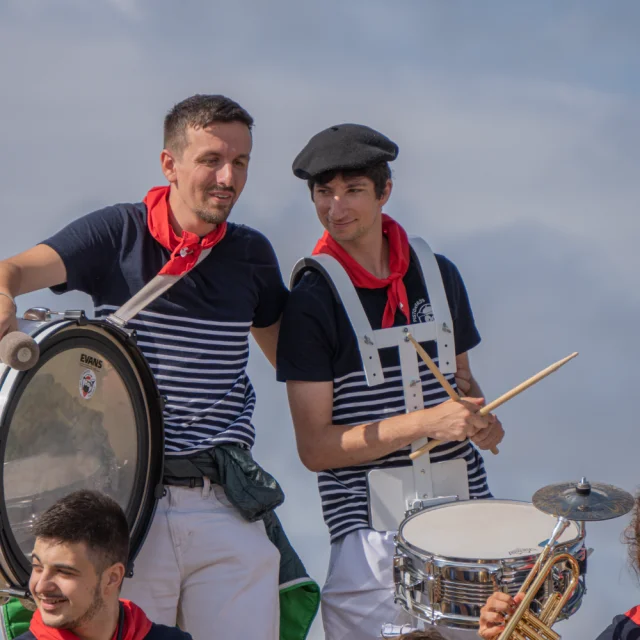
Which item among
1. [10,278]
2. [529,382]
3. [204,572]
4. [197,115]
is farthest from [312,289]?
[10,278]

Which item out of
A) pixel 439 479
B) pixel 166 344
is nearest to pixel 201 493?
pixel 166 344

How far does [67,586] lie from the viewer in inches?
121

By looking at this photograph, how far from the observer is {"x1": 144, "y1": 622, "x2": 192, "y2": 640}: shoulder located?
3240mm

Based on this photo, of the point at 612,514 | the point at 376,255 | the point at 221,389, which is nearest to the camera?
the point at 612,514

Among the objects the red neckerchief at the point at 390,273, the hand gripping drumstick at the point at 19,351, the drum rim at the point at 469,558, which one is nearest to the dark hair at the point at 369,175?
the red neckerchief at the point at 390,273

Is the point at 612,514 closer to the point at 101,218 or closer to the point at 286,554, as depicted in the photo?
the point at 286,554

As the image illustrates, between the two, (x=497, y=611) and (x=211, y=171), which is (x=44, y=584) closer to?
(x=497, y=611)

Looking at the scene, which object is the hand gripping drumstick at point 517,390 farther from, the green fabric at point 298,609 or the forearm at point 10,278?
the forearm at point 10,278

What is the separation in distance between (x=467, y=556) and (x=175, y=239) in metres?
1.23

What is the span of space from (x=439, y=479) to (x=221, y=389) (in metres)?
0.73

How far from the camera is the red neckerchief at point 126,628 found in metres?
3.05

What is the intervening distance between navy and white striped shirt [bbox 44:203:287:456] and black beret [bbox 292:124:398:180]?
0.43m

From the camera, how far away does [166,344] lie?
12.1 ft

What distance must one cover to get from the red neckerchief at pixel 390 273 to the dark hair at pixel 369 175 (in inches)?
6.8
